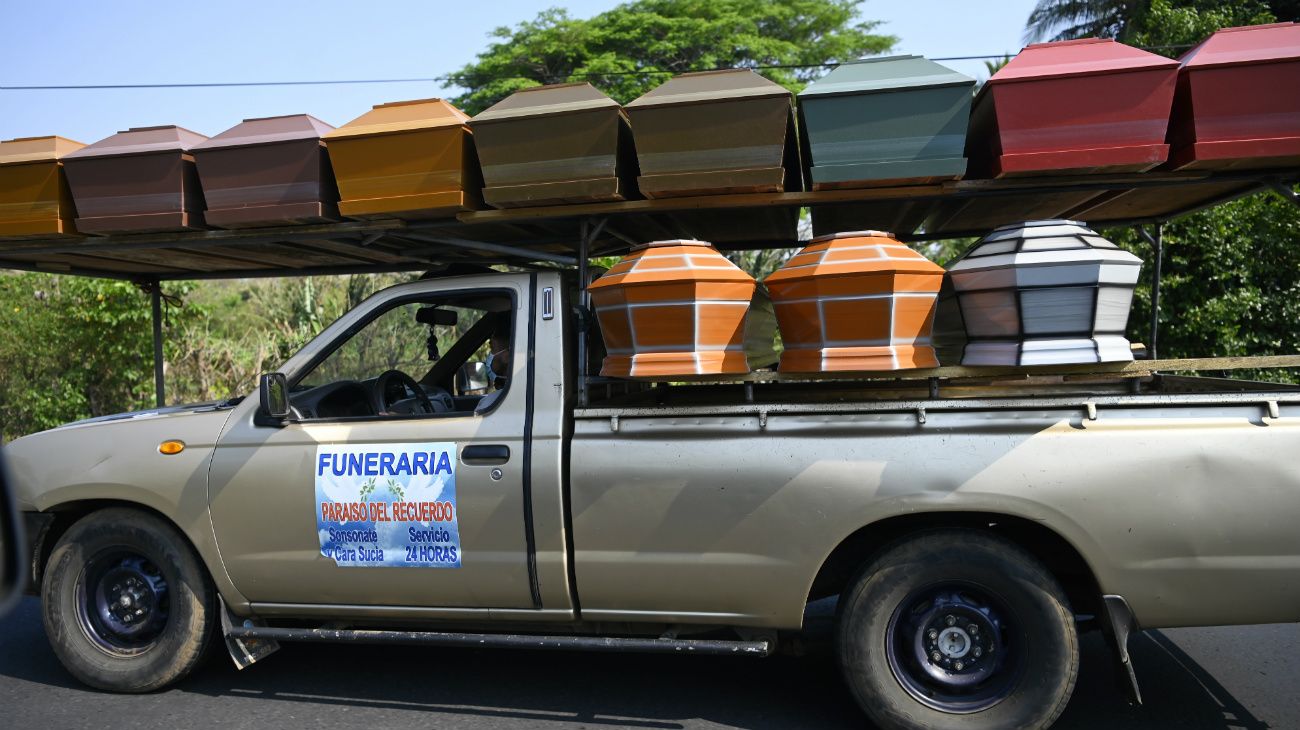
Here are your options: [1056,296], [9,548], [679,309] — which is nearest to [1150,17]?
[1056,296]

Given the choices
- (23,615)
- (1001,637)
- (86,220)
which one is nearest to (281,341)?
(23,615)

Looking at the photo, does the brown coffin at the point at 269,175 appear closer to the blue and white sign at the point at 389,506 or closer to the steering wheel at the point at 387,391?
the steering wheel at the point at 387,391

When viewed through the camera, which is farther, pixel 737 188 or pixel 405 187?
pixel 405 187

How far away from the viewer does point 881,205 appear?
414cm

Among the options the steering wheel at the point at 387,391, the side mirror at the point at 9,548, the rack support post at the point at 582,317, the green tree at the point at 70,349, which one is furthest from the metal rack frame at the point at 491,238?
the green tree at the point at 70,349

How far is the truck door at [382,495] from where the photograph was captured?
11.8ft

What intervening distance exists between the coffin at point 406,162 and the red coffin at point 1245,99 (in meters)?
2.84

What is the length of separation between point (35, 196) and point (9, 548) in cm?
271

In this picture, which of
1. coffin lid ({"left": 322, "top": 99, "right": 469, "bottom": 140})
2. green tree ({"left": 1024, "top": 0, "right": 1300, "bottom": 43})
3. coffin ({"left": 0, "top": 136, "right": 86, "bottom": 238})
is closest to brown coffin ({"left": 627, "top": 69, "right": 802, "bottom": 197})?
coffin lid ({"left": 322, "top": 99, "right": 469, "bottom": 140})

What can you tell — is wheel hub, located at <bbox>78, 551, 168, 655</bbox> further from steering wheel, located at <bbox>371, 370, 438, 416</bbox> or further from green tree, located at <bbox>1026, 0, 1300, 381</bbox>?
green tree, located at <bbox>1026, 0, 1300, 381</bbox>

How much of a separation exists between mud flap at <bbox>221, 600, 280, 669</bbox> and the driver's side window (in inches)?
37.5

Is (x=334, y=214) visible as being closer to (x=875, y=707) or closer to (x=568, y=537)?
(x=568, y=537)

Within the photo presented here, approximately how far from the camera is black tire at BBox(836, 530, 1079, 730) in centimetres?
320

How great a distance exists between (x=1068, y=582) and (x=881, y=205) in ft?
5.94
